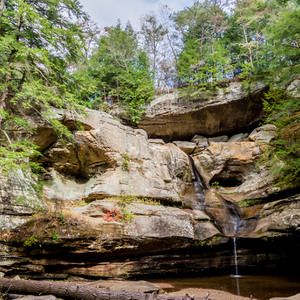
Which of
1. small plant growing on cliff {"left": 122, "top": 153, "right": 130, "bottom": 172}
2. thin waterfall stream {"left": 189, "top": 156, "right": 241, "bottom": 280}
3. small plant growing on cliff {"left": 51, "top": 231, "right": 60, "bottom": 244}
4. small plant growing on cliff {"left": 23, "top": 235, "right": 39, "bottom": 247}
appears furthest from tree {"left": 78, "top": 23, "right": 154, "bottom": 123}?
small plant growing on cliff {"left": 23, "top": 235, "right": 39, "bottom": 247}

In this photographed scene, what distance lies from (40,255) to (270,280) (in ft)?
27.6

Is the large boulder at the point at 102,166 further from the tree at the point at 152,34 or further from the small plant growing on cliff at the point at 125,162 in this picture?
the tree at the point at 152,34

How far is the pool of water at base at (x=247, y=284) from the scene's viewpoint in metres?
6.39

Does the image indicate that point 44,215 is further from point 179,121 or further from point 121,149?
point 179,121

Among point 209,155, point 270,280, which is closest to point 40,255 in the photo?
point 270,280

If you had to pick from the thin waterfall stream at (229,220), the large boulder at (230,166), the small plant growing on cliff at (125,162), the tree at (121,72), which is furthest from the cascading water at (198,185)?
the tree at (121,72)

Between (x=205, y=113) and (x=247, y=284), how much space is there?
12.1 metres

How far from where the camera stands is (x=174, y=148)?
14789 mm

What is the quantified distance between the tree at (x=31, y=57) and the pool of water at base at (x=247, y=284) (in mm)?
7214

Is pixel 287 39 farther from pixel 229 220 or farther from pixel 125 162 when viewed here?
pixel 125 162

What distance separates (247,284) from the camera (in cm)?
745

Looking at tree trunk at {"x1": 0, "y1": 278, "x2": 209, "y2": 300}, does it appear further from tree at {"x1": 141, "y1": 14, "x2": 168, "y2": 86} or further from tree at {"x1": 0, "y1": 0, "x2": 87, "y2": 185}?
tree at {"x1": 141, "y1": 14, "x2": 168, "y2": 86}

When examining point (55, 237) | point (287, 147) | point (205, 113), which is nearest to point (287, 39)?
point (287, 147)

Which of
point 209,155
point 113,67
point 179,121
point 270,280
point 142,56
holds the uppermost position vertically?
point 142,56
